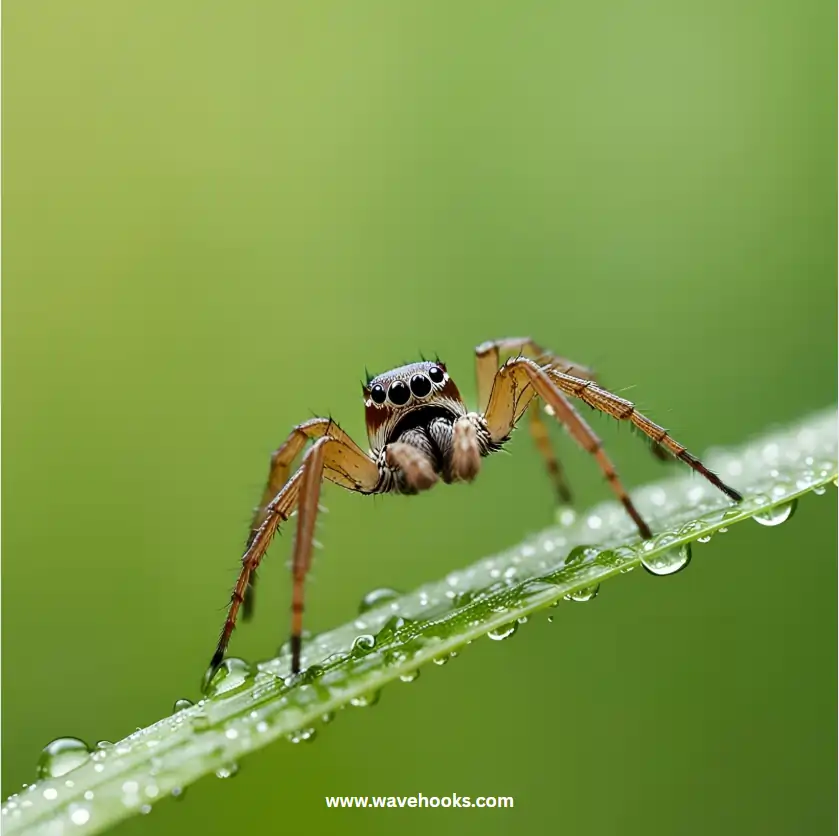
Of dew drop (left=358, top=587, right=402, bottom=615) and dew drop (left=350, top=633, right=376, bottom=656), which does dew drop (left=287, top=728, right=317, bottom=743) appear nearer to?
dew drop (left=350, top=633, right=376, bottom=656)

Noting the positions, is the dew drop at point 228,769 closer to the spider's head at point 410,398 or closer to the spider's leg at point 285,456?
the spider's leg at point 285,456

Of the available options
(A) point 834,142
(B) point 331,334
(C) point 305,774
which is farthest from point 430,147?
(C) point 305,774

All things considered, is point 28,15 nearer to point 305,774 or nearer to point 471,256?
point 471,256

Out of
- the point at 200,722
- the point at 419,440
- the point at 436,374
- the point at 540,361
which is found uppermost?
the point at 540,361

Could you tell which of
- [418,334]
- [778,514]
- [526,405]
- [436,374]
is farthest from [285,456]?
[418,334]

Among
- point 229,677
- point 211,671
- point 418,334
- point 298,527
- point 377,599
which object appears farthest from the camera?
point 418,334

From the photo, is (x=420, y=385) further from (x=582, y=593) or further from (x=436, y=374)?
(x=582, y=593)

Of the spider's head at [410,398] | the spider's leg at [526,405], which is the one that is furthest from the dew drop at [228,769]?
the spider's head at [410,398]

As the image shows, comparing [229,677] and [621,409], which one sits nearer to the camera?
[229,677]
